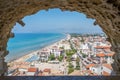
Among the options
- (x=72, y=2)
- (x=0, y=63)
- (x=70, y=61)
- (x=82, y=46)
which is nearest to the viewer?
(x=72, y=2)

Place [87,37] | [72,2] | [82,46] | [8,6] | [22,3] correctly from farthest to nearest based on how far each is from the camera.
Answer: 1. [87,37]
2. [82,46]
3. [72,2]
4. [22,3]
5. [8,6]

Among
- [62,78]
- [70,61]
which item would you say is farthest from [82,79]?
[70,61]

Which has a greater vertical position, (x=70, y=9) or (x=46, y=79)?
(x=70, y=9)

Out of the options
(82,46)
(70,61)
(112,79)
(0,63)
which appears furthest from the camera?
(82,46)

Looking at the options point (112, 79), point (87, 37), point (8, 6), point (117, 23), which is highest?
point (87, 37)

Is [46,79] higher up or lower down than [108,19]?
lower down

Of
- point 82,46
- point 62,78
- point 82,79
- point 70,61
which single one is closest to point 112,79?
point 82,79

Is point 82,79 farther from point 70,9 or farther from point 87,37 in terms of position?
point 87,37

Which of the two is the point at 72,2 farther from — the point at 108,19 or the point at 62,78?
the point at 62,78

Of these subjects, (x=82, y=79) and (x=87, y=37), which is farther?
(x=87, y=37)
